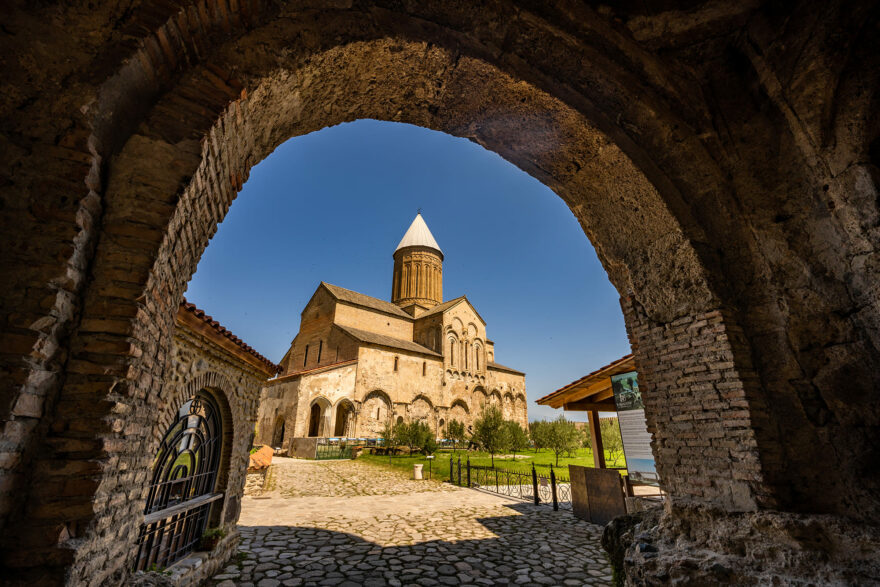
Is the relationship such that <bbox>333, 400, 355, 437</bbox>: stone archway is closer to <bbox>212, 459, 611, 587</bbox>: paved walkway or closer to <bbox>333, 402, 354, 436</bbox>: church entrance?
<bbox>333, 402, 354, 436</bbox>: church entrance

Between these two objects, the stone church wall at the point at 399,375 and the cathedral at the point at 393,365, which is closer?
the cathedral at the point at 393,365

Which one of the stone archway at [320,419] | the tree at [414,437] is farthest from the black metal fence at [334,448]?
the tree at [414,437]

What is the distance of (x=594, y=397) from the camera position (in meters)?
8.59

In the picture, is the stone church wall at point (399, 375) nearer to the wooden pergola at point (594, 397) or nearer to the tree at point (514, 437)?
the tree at point (514, 437)

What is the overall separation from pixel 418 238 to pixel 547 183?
31.4 metres

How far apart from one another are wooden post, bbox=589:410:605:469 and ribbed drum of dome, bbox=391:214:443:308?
24954mm

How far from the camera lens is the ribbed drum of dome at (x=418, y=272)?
3381 cm

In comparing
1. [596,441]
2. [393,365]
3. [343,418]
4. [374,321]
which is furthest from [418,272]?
[596,441]

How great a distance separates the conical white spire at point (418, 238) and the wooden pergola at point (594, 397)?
27.1 m

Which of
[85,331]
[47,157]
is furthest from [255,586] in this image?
[47,157]

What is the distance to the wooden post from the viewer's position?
8125 mm

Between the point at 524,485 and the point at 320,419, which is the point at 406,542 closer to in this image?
the point at 524,485

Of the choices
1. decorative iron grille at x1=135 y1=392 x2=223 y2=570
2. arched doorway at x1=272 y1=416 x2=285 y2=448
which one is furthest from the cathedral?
decorative iron grille at x1=135 y1=392 x2=223 y2=570

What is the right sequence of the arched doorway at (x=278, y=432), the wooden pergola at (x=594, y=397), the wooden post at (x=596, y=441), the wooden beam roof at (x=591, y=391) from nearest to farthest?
1. the wooden beam roof at (x=591, y=391)
2. the wooden pergola at (x=594, y=397)
3. the wooden post at (x=596, y=441)
4. the arched doorway at (x=278, y=432)
